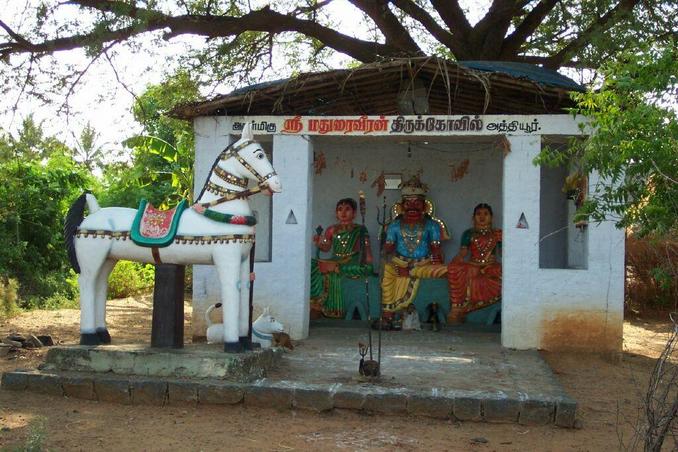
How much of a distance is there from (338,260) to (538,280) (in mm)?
3446

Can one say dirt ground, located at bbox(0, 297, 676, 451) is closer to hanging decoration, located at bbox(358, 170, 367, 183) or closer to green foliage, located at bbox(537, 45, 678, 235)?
green foliage, located at bbox(537, 45, 678, 235)

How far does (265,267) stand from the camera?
9.77 m

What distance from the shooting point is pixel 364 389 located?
652 centimetres

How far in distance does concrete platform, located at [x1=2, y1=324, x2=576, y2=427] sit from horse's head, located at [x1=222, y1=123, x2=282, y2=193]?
177 cm

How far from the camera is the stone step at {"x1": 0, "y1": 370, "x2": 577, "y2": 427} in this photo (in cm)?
621

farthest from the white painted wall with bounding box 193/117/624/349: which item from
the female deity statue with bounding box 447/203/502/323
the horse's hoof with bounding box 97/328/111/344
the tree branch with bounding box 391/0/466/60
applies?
the tree branch with bounding box 391/0/466/60

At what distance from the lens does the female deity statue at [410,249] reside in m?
11.1

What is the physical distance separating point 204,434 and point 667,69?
415 cm

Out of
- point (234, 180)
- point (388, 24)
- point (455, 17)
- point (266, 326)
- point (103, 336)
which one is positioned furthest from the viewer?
point (455, 17)

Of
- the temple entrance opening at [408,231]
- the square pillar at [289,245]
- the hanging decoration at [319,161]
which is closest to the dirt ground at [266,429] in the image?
the square pillar at [289,245]

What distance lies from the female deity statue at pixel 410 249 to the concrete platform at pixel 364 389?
2999mm

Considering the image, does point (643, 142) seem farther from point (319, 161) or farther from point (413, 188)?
point (319, 161)

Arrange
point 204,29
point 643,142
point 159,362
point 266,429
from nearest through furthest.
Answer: point 643,142 → point 266,429 → point 159,362 → point 204,29

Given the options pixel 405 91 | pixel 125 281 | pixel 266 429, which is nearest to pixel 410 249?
pixel 405 91
